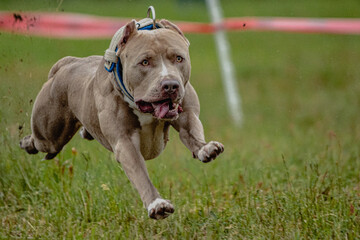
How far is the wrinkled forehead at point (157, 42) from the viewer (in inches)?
145

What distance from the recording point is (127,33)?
3.80 m

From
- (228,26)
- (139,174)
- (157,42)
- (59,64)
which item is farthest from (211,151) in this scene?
(228,26)

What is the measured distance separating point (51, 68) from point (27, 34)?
0.34 meters

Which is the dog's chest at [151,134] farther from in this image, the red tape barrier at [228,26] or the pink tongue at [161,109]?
the red tape barrier at [228,26]

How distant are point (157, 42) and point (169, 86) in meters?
0.33

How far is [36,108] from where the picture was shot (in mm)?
4699

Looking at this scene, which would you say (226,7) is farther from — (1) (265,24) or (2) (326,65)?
(1) (265,24)

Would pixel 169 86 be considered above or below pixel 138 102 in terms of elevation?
above

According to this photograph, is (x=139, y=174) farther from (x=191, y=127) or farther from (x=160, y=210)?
(x=191, y=127)

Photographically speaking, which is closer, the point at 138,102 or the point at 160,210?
the point at 160,210

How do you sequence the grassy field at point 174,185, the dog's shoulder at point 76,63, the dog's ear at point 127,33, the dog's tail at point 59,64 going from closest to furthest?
the dog's ear at point 127,33
the grassy field at point 174,185
the dog's shoulder at point 76,63
the dog's tail at point 59,64

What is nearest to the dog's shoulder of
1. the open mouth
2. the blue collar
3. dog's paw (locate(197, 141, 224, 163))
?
the blue collar

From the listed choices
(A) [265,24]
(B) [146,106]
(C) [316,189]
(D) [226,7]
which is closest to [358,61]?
(A) [265,24]

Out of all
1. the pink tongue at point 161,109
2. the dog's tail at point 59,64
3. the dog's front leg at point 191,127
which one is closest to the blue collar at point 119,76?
the pink tongue at point 161,109
